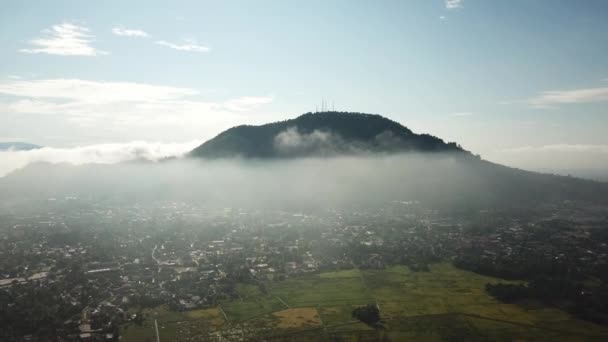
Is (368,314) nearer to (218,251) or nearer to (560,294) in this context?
(560,294)

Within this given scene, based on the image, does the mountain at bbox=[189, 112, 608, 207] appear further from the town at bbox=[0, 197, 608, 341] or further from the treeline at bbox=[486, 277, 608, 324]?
the treeline at bbox=[486, 277, 608, 324]

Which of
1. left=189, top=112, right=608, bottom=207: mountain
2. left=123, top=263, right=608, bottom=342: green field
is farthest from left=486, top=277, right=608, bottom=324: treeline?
left=189, top=112, right=608, bottom=207: mountain

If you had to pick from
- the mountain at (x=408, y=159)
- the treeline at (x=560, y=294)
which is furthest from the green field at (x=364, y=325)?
the mountain at (x=408, y=159)

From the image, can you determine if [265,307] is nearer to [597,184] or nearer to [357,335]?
[357,335]

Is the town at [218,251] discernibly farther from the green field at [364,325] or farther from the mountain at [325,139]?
the mountain at [325,139]

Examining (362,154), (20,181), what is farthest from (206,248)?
(20,181)

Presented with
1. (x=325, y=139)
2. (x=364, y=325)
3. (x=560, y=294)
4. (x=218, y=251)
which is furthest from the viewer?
(x=325, y=139)

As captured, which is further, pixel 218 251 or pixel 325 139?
pixel 325 139

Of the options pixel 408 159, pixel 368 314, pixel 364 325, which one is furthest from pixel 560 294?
pixel 408 159
